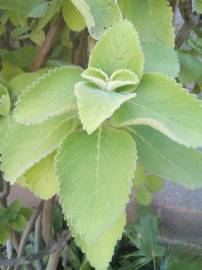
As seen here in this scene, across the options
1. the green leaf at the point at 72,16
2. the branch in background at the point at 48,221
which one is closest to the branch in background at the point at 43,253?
the branch in background at the point at 48,221

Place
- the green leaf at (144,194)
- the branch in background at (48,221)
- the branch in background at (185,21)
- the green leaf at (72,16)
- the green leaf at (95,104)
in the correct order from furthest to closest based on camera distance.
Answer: the green leaf at (144,194) < the branch in background at (48,221) < the branch in background at (185,21) < the green leaf at (72,16) < the green leaf at (95,104)

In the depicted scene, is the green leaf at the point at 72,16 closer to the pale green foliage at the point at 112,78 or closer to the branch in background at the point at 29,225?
the pale green foliage at the point at 112,78

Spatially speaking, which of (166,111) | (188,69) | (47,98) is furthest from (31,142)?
(188,69)

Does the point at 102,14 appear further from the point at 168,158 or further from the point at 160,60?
the point at 168,158

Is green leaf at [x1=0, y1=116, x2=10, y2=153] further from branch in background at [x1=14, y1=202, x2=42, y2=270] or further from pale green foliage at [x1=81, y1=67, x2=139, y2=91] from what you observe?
branch in background at [x1=14, y1=202, x2=42, y2=270]

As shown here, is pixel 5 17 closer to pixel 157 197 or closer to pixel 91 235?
pixel 91 235

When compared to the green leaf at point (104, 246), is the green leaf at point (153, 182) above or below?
below

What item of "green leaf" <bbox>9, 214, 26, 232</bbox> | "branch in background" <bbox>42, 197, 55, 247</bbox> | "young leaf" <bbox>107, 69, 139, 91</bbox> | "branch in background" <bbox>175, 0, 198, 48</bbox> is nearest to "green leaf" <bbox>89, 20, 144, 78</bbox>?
"young leaf" <bbox>107, 69, 139, 91</bbox>
